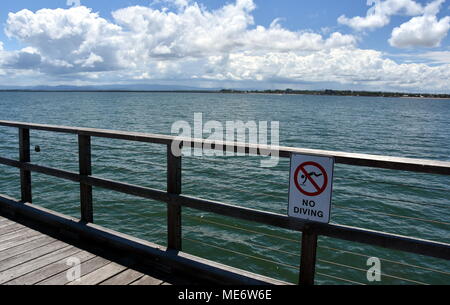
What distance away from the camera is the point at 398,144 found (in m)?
28.3

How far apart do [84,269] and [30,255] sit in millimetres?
767

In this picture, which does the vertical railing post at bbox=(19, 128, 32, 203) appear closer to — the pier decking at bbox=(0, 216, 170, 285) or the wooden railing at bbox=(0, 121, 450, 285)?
the wooden railing at bbox=(0, 121, 450, 285)

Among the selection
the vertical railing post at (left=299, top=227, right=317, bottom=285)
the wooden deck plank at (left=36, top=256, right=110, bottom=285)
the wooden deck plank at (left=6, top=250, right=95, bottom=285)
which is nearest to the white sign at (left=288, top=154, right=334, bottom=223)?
the vertical railing post at (left=299, top=227, right=317, bottom=285)

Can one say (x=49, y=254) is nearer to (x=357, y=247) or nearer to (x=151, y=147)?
(x=357, y=247)

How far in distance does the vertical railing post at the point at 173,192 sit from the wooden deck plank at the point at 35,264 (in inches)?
45.6

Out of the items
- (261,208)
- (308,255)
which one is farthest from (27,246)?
(261,208)

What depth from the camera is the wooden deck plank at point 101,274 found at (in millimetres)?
3518

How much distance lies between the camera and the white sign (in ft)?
10.0

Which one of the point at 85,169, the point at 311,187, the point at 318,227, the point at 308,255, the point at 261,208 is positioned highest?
the point at 311,187

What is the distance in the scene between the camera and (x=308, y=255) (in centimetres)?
321

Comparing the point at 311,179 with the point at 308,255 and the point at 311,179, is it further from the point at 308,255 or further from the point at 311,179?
the point at 308,255

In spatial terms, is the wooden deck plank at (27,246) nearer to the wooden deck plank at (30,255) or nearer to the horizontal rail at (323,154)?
the wooden deck plank at (30,255)
